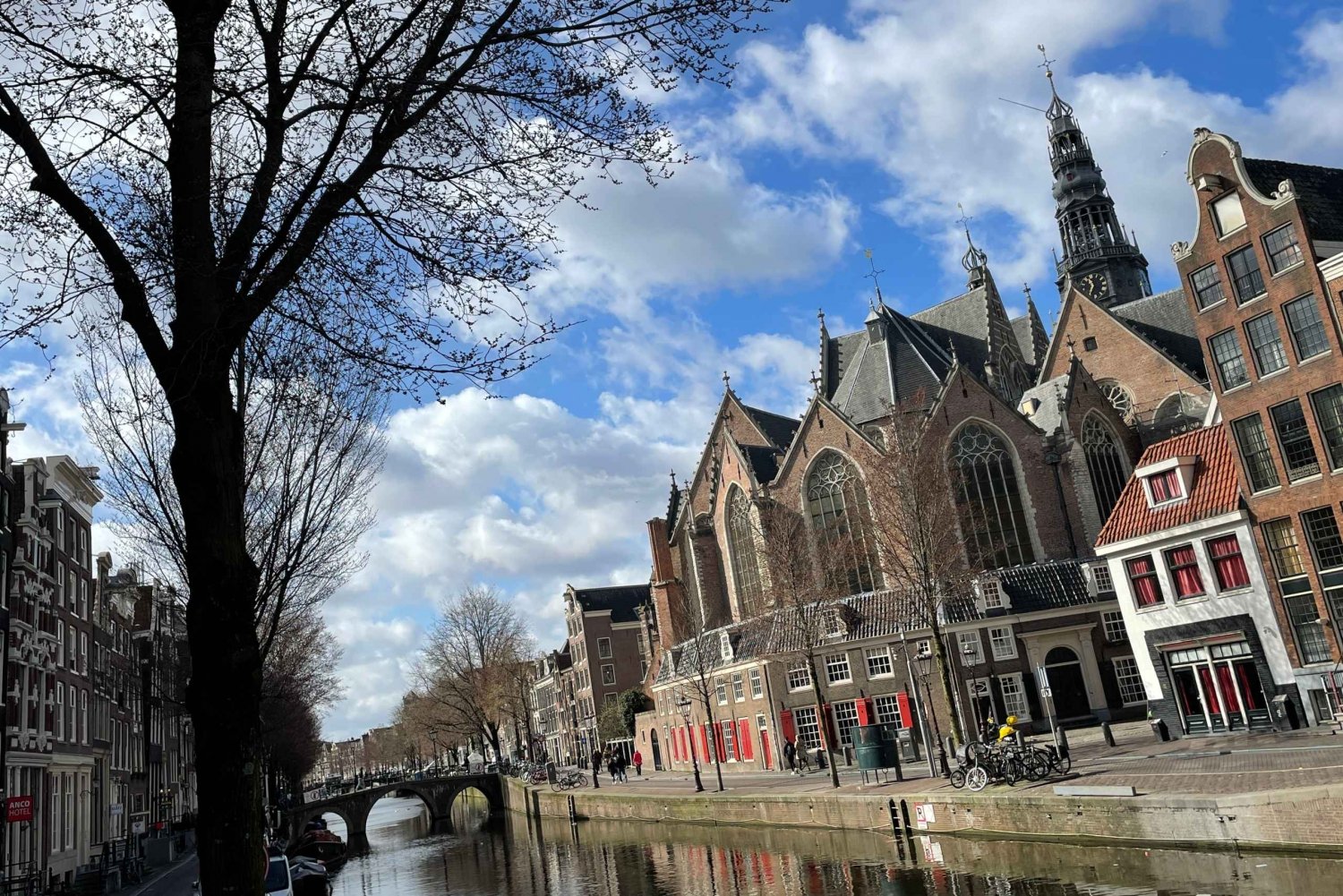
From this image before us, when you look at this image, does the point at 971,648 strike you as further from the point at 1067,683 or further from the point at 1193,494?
the point at 1193,494

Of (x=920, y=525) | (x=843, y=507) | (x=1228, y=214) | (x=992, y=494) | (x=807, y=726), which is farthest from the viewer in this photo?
(x=843, y=507)

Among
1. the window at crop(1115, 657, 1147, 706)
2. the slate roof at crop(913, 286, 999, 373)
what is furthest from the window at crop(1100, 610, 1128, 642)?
the slate roof at crop(913, 286, 999, 373)

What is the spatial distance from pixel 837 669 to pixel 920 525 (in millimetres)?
13735

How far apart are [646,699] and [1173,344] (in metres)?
39.7

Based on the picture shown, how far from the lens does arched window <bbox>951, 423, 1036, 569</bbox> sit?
153 ft

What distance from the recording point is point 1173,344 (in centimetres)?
5631

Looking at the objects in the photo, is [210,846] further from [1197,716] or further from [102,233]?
[1197,716]

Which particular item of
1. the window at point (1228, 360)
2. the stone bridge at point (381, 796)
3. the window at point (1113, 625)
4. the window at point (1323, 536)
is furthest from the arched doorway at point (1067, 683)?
the stone bridge at point (381, 796)

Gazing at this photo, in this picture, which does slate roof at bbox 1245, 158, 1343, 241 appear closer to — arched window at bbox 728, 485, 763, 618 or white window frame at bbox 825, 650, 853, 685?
white window frame at bbox 825, 650, 853, 685

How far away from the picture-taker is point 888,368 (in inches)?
2141

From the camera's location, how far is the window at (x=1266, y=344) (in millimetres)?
27422

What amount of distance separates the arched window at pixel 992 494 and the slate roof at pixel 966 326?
9427mm

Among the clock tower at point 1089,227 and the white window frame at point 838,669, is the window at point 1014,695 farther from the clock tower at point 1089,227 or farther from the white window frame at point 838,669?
the clock tower at point 1089,227

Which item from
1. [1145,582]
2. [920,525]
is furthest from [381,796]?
[1145,582]
